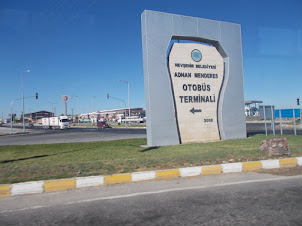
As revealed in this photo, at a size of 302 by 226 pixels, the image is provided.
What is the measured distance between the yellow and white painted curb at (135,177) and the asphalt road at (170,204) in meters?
0.26

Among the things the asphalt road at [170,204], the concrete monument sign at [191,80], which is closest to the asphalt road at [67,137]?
the concrete monument sign at [191,80]

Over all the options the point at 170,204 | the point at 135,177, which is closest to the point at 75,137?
the point at 135,177

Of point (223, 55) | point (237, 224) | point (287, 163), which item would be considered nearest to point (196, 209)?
point (237, 224)

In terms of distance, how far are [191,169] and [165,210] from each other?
2.78m

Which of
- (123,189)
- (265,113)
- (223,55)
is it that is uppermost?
(223,55)

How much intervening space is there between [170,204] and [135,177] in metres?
2.01

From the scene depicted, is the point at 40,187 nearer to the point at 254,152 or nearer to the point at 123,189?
the point at 123,189

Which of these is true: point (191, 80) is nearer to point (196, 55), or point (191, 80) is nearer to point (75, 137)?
point (196, 55)

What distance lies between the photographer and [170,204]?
14.5ft

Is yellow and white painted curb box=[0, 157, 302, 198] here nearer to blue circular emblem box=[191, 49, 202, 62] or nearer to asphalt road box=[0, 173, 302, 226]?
asphalt road box=[0, 173, 302, 226]

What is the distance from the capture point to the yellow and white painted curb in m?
5.53

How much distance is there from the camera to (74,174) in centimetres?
655

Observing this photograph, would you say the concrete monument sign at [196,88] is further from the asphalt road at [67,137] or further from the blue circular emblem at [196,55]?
the asphalt road at [67,137]

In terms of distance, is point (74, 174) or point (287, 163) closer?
point (74, 174)
